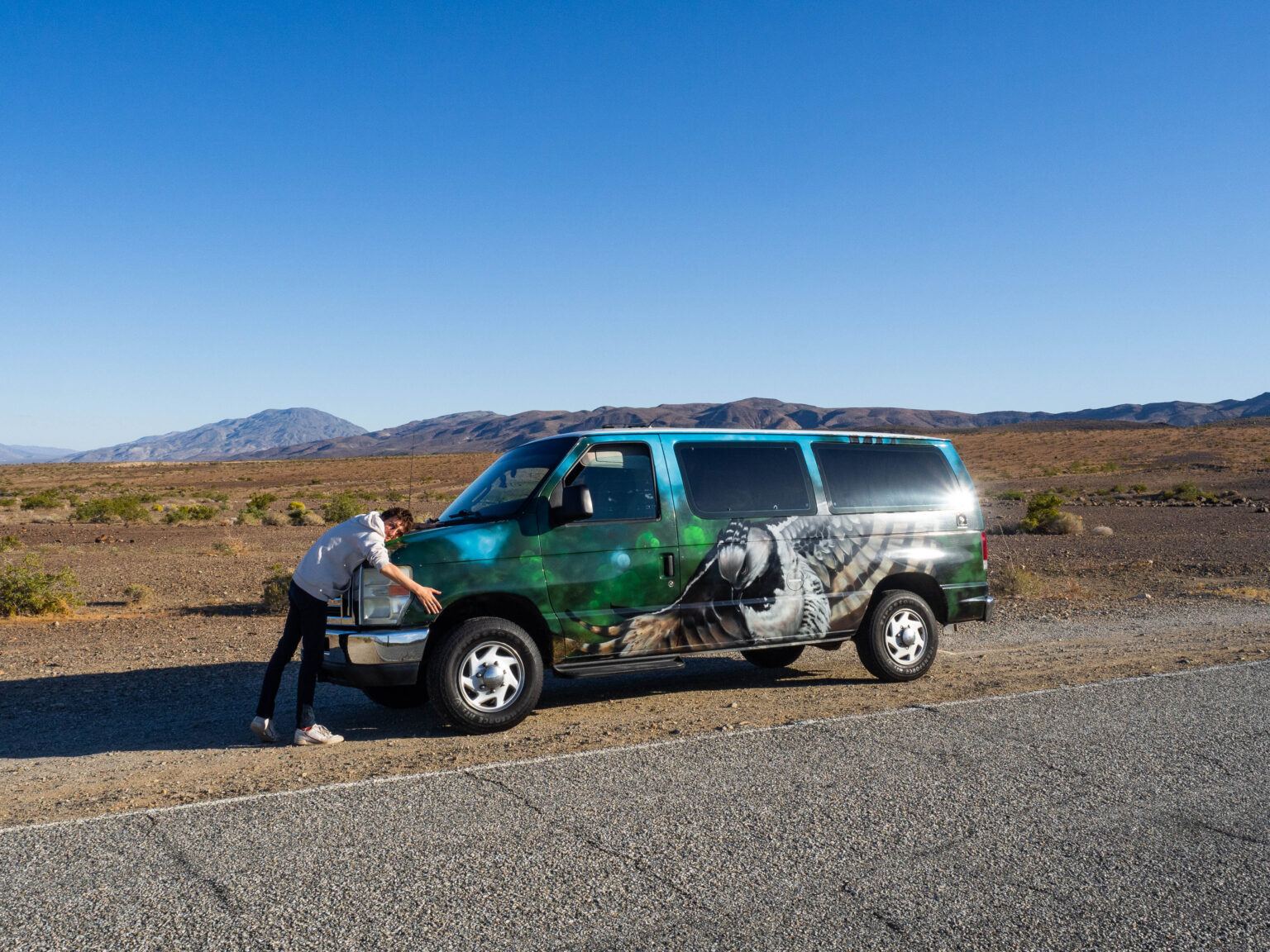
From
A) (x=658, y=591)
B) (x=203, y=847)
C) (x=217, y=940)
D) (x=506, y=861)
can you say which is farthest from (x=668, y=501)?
(x=217, y=940)

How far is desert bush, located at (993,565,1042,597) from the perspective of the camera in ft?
51.8

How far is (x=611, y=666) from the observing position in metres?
7.23

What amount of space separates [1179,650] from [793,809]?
6.89 m

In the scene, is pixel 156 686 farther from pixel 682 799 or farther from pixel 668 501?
pixel 682 799

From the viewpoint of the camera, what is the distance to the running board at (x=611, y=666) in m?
7.18

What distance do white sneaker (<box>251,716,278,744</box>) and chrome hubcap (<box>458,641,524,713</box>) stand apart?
1.37m

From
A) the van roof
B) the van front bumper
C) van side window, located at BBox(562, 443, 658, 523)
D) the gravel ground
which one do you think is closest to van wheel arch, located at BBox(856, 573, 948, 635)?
the gravel ground

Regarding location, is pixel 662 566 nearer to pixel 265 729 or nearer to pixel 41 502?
pixel 265 729

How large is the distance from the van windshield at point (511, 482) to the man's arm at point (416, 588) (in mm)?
828

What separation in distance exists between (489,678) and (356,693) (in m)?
2.78

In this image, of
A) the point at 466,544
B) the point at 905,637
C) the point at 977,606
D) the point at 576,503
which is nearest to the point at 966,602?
the point at 977,606

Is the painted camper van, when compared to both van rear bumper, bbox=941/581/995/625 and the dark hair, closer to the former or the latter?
van rear bumper, bbox=941/581/995/625

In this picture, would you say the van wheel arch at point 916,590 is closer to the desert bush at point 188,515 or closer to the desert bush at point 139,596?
the desert bush at point 139,596

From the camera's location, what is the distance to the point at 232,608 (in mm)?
14766
